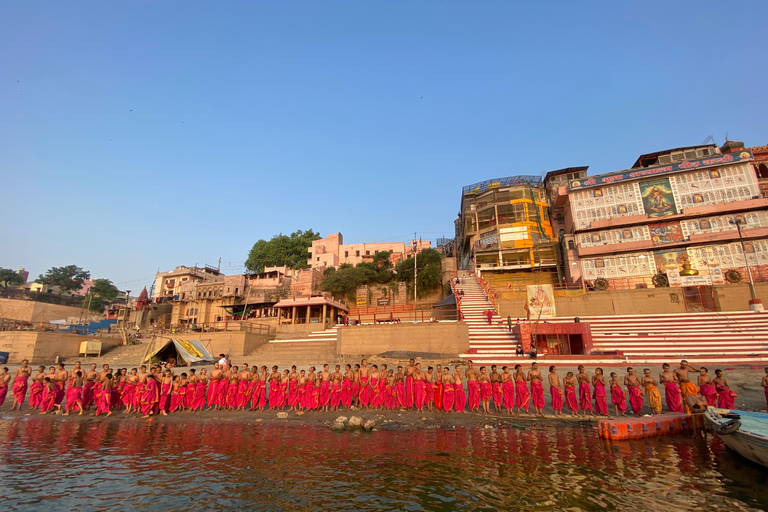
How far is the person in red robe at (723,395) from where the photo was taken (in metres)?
10.2

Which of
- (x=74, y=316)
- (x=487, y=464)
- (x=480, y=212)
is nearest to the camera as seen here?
(x=487, y=464)

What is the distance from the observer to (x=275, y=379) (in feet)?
44.2

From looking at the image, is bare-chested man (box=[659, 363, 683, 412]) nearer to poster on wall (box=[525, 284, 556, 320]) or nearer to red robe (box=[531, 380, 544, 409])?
red robe (box=[531, 380, 544, 409])

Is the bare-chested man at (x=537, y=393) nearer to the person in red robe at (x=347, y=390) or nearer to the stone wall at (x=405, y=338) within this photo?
the person in red robe at (x=347, y=390)

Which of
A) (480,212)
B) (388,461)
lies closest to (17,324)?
(388,461)

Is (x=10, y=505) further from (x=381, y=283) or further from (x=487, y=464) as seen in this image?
(x=381, y=283)

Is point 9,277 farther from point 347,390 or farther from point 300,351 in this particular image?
point 347,390

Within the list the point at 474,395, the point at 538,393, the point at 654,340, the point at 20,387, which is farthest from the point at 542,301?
the point at 20,387

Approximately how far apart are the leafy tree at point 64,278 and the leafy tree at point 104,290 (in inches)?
171

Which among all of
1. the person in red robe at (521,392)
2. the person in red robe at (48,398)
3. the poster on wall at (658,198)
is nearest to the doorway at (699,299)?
the poster on wall at (658,198)

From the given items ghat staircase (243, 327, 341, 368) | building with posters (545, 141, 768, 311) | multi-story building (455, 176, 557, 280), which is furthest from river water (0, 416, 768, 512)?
multi-story building (455, 176, 557, 280)

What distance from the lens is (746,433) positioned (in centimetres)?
700

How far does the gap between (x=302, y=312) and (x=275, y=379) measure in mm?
20366

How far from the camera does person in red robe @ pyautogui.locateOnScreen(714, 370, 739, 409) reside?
33.5 ft
